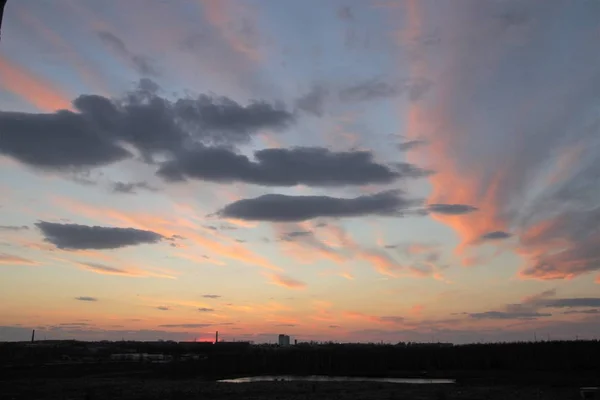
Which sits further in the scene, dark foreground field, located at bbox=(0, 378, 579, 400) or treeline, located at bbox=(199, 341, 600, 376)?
treeline, located at bbox=(199, 341, 600, 376)

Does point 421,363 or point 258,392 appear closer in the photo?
point 258,392

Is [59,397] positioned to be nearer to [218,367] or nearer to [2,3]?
[2,3]

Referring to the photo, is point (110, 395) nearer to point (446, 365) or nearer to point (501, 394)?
point (501, 394)

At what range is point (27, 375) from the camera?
7669 cm

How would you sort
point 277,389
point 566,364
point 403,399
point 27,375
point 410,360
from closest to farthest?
point 403,399 < point 277,389 < point 27,375 < point 566,364 < point 410,360

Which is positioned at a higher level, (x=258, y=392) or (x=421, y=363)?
(x=258, y=392)

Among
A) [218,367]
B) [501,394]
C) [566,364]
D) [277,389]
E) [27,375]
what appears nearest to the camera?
[501,394]

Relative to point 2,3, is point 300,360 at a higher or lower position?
lower

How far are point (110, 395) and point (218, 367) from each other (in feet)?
184

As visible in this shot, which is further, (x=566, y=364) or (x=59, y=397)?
(x=566, y=364)

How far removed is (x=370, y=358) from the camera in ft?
386

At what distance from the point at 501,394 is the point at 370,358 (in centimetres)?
7122

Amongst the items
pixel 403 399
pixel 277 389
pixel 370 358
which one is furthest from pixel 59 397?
pixel 370 358

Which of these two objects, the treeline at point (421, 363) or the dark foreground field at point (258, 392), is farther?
the treeline at point (421, 363)
